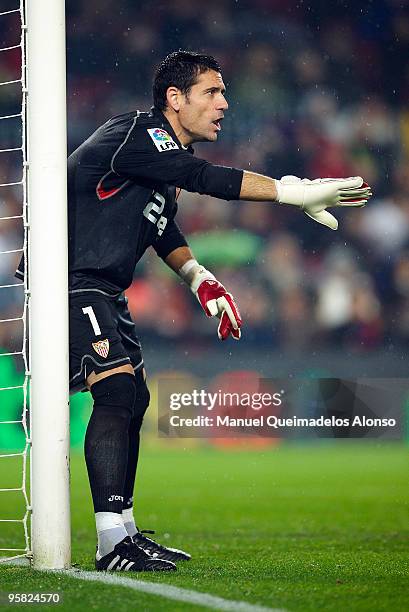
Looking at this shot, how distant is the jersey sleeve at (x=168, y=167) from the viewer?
3.39 metres

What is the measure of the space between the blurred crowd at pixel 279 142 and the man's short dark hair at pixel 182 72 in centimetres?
706

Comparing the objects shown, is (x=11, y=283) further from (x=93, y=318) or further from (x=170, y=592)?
(x=170, y=592)

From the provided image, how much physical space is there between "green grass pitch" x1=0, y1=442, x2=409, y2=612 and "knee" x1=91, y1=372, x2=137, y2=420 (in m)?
0.53

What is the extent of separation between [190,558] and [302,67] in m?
10.1

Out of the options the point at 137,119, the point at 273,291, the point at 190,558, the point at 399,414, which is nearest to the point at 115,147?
the point at 137,119

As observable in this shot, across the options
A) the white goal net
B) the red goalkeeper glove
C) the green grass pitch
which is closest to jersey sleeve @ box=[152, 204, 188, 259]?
the red goalkeeper glove

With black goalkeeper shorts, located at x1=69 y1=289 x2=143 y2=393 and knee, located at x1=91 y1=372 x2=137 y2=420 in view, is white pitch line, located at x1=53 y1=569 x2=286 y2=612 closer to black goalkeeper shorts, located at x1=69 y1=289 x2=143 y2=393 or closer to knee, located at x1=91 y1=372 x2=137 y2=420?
knee, located at x1=91 y1=372 x2=137 y2=420

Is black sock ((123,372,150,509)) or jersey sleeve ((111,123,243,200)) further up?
jersey sleeve ((111,123,243,200))

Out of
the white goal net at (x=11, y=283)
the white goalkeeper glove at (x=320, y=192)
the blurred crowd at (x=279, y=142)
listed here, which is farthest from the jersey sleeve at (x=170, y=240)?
the blurred crowd at (x=279, y=142)

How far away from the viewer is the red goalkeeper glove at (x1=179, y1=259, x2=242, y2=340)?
3.89 meters

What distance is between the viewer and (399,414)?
34.2 ft

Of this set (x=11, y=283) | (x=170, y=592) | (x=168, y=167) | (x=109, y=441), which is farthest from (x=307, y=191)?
(x=11, y=283)

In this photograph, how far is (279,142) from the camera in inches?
492

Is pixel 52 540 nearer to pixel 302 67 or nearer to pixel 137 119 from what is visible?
pixel 137 119
